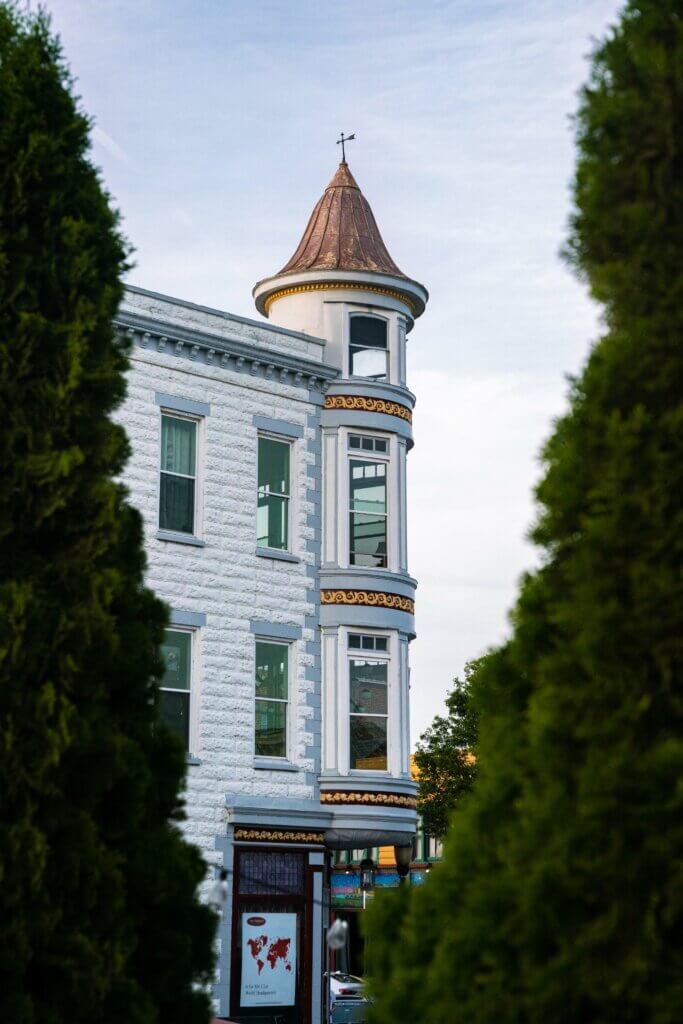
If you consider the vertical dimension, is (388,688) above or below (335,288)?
below

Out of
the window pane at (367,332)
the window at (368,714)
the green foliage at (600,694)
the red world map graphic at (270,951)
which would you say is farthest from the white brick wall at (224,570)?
the green foliage at (600,694)

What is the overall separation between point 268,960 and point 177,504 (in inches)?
303

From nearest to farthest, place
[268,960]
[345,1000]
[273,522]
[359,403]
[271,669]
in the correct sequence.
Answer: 1. [268,960]
2. [271,669]
3. [273,522]
4. [359,403]
5. [345,1000]

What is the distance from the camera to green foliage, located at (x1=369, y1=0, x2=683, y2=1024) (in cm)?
725

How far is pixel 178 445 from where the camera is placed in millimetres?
25234

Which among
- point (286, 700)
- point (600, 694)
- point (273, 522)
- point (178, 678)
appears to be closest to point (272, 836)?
point (286, 700)

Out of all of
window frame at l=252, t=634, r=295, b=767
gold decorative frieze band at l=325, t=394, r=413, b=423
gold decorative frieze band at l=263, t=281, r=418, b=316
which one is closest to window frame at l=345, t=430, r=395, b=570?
gold decorative frieze band at l=325, t=394, r=413, b=423

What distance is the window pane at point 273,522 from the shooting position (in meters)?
26.3

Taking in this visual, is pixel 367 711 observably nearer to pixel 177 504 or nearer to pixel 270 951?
pixel 270 951

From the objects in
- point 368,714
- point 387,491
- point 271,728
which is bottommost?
point 271,728

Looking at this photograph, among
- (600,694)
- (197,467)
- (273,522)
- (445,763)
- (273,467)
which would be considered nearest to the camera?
(600,694)

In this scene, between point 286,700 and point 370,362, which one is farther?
point 370,362

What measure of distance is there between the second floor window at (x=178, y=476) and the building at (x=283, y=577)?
0.12 feet

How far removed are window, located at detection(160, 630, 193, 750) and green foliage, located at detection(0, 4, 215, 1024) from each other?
45.2 ft
